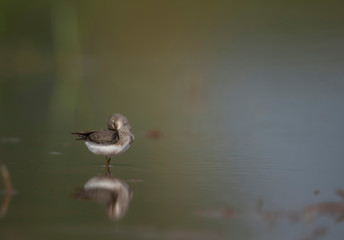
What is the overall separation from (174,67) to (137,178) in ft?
39.2

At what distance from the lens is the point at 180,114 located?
1184 cm

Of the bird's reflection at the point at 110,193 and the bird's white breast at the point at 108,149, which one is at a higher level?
the bird's white breast at the point at 108,149

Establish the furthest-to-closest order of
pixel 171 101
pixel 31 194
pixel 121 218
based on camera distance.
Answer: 1. pixel 171 101
2. pixel 31 194
3. pixel 121 218

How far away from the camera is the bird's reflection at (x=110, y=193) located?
19.0 feet

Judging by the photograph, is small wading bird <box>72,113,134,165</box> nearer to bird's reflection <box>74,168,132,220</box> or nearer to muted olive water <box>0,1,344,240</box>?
muted olive water <box>0,1,344,240</box>

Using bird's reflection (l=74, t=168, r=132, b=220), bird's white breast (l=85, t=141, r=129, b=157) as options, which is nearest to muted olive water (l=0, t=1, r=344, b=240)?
bird's reflection (l=74, t=168, r=132, b=220)

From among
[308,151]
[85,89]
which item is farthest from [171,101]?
[308,151]

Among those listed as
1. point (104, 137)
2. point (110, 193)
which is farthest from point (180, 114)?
point (110, 193)

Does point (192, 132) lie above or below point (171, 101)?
below

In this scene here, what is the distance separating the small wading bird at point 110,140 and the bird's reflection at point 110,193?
1.47 ft

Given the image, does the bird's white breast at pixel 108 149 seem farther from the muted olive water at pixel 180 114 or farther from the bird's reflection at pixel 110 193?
the bird's reflection at pixel 110 193

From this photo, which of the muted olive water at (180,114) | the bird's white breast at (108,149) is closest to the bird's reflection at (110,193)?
the muted olive water at (180,114)

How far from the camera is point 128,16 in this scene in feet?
67.7

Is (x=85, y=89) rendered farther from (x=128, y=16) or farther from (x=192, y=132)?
(x=128, y=16)
